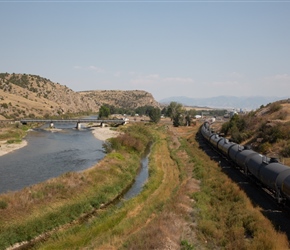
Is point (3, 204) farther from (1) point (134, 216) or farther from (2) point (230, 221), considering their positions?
(2) point (230, 221)

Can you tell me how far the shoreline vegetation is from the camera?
21641 mm

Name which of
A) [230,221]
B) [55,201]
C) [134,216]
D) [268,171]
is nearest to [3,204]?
[55,201]

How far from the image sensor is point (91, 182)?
39.6 metres

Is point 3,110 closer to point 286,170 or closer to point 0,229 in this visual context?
point 0,229

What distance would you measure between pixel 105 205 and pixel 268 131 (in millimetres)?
37795

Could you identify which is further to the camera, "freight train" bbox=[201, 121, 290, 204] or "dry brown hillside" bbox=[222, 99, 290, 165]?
"dry brown hillside" bbox=[222, 99, 290, 165]

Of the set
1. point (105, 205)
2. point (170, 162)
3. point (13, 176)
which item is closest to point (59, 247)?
point (105, 205)

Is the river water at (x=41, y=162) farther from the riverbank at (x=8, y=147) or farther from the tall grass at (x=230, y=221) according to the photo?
the tall grass at (x=230, y=221)

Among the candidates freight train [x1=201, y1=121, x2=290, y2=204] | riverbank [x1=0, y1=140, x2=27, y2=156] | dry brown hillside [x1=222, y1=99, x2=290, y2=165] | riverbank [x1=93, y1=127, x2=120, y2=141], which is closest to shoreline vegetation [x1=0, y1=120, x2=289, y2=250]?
freight train [x1=201, y1=121, x2=290, y2=204]

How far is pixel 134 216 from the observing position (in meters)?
30.1

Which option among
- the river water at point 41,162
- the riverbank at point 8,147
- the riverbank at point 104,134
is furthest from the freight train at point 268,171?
the riverbank at point 104,134

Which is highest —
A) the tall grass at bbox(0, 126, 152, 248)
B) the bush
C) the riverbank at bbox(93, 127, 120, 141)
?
the bush

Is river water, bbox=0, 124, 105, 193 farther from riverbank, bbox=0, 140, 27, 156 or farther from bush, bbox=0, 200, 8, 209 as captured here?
bush, bbox=0, 200, 8, 209

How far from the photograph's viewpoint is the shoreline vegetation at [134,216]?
21641 millimetres
